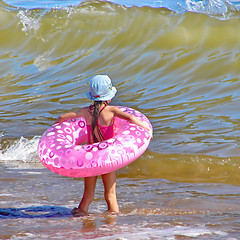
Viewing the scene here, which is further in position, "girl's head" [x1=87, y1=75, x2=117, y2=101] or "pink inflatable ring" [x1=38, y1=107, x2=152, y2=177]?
"girl's head" [x1=87, y1=75, x2=117, y2=101]

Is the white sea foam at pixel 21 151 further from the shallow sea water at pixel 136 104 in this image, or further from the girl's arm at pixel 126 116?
the girl's arm at pixel 126 116

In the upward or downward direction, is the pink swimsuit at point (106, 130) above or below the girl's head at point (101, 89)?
below

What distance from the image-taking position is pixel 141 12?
14484 mm

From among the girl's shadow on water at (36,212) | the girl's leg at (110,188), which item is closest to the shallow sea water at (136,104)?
the girl's shadow on water at (36,212)

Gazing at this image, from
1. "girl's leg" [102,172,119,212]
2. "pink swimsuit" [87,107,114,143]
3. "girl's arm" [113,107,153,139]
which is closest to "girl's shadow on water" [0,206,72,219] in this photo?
"girl's leg" [102,172,119,212]

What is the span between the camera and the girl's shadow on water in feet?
12.6

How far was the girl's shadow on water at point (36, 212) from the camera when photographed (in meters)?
3.86

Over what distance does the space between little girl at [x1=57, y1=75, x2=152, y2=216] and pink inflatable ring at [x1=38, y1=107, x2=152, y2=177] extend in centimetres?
13

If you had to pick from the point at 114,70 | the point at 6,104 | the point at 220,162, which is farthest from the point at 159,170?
the point at 114,70

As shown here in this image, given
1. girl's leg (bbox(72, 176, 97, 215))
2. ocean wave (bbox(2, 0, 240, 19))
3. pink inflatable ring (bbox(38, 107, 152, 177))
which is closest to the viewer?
pink inflatable ring (bbox(38, 107, 152, 177))

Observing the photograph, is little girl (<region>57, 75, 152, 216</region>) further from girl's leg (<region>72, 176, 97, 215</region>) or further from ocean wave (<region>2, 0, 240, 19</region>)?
ocean wave (<region>2, 0, 240, 19</region>)

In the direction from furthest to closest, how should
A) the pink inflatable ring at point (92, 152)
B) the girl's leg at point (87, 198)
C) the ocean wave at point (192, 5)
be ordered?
the ocean wave at point (192, 5)
the girl's leg at point (87, 198)
the pink inflatable ring at point (92, 152)

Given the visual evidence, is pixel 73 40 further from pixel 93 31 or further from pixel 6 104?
pixel 6 104

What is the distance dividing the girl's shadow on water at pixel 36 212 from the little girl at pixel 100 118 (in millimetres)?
142
